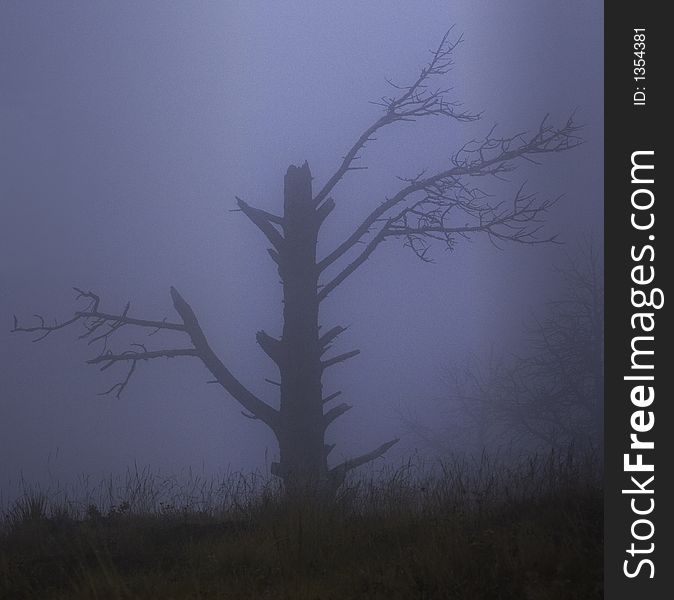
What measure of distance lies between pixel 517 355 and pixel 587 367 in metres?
1.84

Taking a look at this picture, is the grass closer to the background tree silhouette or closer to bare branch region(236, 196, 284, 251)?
bare branch region(236, 196, 284, 251)

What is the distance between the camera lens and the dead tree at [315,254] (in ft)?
37.4

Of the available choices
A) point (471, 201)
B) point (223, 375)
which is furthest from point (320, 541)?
point (471, 201)

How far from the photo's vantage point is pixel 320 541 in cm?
629

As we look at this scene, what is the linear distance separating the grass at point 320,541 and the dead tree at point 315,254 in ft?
7.46

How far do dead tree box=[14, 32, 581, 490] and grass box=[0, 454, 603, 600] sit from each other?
2274 mm

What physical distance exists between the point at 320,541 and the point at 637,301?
296 cm

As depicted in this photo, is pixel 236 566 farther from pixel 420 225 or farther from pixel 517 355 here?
pixel 517 355

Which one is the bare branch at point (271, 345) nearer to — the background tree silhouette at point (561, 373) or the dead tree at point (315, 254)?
the dead tree at point (315, 254)

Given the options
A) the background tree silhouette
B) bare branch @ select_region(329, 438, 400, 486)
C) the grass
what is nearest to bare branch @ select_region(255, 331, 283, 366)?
bare branch @ select_region(329, 438, 400, 486)

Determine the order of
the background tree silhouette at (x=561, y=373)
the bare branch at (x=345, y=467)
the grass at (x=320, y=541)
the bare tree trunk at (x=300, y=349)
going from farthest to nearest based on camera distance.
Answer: the background tree silhouette at (x=561, y=373) → the bare tree trunk at (x=300, y=349) → the bare branch at (x=345, y=467) → the grass at (x=320, y=541)

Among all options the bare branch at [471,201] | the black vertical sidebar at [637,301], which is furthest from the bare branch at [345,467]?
the black vertical sidebar at [637,301]

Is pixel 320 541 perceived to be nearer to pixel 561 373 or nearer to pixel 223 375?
pixel 223 375

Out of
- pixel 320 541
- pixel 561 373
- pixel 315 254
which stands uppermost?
pixel 315 254
